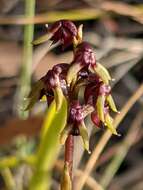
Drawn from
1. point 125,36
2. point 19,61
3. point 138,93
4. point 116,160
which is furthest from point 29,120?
point 125,36

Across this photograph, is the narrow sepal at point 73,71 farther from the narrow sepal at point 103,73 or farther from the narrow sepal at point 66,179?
the narrow sepal at point 66,179

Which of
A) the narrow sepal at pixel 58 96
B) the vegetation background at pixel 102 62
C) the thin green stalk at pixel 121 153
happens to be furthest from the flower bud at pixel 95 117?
the thin green stalk at pixel 121 153

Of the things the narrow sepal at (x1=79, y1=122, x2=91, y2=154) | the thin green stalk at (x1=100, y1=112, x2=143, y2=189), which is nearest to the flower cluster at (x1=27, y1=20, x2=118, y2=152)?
the narrow sepal at (x1=79, y1=122, x2=91, y2=154)

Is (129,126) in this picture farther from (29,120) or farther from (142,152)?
(29,120)

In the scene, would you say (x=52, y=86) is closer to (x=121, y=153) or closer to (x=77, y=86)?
(x=77, y=86)

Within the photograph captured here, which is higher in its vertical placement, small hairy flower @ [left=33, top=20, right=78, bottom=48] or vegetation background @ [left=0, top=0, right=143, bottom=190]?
small hairy flower @ [left=33, top=20, right=78, bottom=48]

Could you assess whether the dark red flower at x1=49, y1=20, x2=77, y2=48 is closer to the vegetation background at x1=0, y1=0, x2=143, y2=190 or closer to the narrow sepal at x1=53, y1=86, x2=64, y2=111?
the narrow sepal at x1=53, y1=86, x2=64, y2=111
